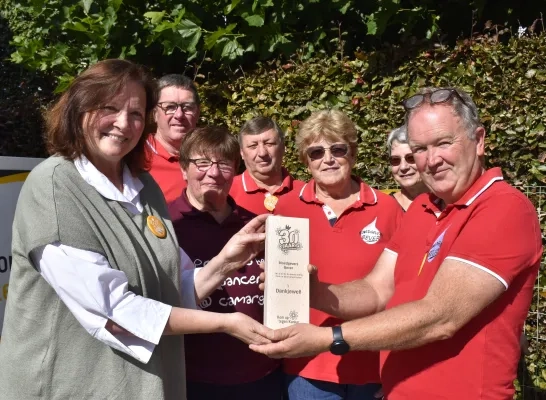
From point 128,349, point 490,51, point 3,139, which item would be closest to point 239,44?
point 490,51

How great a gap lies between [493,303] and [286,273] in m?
0.86

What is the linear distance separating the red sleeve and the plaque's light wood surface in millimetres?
681

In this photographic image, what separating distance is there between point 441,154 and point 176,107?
257cm

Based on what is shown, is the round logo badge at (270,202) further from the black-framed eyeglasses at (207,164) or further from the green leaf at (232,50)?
the green leaf at (232,50)

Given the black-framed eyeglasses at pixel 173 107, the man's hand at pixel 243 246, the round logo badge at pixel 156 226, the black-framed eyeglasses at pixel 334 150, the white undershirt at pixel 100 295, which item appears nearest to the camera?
the white undershirt at pixel 100 295

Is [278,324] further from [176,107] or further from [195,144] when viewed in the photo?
[176,107]

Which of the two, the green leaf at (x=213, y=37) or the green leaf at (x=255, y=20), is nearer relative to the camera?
the green leaf at (x=255, y=20)

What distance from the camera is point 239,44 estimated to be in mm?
6742

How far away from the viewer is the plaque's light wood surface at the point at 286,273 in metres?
2.91

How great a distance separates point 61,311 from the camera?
2.46 meters

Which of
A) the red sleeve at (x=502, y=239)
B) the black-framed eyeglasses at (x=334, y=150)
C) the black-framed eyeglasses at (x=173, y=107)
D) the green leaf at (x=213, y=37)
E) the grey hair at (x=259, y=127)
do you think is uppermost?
the green leaf at (x=213, y=37)

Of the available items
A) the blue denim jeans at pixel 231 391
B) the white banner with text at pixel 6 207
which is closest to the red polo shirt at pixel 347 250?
the blue denim jeans at pixel 231 391

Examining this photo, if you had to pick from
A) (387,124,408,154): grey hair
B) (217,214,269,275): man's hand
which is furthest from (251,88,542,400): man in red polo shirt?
(387,124,408,154): grey hair

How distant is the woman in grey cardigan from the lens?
2.40m
